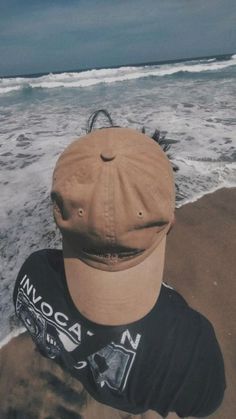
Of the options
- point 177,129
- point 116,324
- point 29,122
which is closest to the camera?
point 116,324

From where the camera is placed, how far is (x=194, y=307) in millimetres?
2793

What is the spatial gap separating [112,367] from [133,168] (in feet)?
2.20

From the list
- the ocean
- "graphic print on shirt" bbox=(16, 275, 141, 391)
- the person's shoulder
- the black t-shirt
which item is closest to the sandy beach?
the ocean

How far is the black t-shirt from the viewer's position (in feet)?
3.82

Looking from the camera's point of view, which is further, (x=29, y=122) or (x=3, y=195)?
(x=29, y=122)

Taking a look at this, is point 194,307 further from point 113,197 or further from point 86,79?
point 86,79

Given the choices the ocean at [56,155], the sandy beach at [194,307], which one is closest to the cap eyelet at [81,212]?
the sandy beach at [194,307]

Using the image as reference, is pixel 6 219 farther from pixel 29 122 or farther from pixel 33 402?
pixel 29 122

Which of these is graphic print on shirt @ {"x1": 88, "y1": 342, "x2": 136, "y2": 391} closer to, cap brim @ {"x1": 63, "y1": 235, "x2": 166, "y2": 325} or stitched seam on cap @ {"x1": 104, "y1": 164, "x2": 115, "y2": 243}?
cap brim @ {"x1": 63, "y1": 235, "x2": 166, "y2": 325}

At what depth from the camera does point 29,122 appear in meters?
10.6

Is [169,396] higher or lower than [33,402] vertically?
higher

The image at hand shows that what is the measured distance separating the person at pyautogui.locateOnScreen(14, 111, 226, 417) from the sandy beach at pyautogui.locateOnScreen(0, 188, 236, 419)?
57 cm

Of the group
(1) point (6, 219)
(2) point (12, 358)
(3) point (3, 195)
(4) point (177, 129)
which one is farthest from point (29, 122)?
(2) point (12, 358)

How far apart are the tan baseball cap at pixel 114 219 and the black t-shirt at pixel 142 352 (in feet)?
0.19
